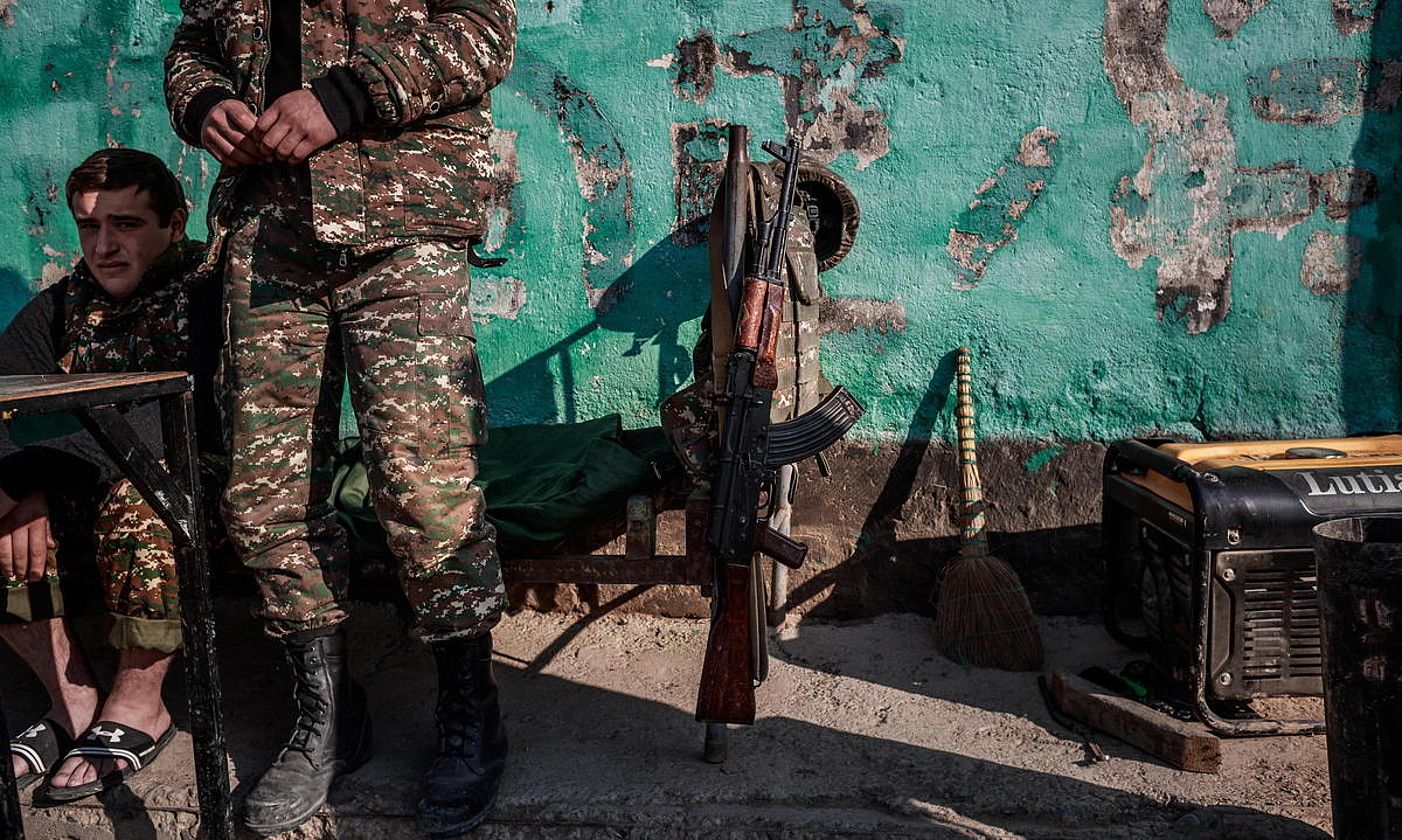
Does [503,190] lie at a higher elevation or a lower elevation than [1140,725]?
higher

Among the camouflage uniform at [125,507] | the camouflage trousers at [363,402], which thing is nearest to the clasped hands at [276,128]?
the camouflage trousers at [363,402]

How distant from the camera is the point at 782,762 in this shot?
2.60 meters

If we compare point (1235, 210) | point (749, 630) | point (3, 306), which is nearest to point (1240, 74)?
point (1235, 210)

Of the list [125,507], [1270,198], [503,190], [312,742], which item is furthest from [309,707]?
[1270,198]

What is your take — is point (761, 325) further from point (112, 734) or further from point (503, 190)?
point (112, 734)

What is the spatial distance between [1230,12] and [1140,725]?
2215 mm

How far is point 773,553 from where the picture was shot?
2646mm

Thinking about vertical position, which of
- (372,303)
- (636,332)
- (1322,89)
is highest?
(1322,89)

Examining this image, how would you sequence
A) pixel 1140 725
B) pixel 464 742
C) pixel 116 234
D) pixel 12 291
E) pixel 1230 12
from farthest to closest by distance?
pixel 12 291, pixel 1230 12, pixel 116 234, pixel 1140 725, pixel 464 742

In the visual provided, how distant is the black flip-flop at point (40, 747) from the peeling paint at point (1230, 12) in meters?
3.93

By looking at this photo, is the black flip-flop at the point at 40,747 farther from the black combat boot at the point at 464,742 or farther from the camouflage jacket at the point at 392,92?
the camouflage jacket at the point at 392,92

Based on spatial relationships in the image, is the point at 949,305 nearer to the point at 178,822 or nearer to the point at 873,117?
the point at 873,117

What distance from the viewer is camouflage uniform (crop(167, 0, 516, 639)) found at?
2289 millimetres

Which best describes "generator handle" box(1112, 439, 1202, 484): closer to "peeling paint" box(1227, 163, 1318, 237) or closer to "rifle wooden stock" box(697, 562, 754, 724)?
"peeling paint" box(1227, 163, 1318, 237)
